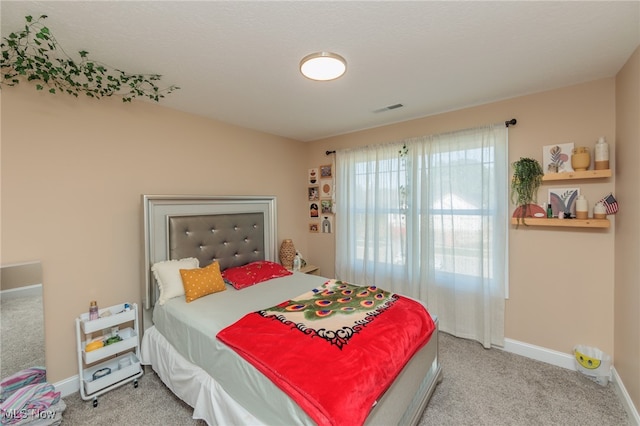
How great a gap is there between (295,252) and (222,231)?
1153mm

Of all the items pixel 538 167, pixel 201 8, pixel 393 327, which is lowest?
pixel 393 327

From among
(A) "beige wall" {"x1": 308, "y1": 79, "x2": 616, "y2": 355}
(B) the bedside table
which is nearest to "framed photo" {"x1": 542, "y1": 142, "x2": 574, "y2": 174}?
(A) "beige wall" {"x1": 308, "y1": 79, "x2": 616, "y2": 355}

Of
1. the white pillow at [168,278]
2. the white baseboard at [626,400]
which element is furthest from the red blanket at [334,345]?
the white baseboard at [626,400]

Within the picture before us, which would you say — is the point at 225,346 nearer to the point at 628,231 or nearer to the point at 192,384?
the point at 192,384

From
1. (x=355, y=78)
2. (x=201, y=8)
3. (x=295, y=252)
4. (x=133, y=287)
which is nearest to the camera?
(x=201, y=8)

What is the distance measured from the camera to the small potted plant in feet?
7.81

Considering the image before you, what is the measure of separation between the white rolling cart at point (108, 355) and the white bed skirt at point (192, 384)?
0.12m

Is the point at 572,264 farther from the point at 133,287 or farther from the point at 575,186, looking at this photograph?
the point at 133,287

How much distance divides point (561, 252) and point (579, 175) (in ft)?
2.29

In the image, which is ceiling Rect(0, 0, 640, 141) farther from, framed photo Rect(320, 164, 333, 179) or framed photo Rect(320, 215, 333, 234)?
framed photo Rect(320, 215, 333, 234)

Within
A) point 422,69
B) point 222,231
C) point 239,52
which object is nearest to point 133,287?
point 222,231

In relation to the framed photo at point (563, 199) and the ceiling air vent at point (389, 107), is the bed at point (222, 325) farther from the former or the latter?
the ceiling air vent at point (389, 107)

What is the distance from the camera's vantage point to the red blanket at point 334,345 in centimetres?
120

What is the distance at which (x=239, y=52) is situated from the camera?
1.73 m
